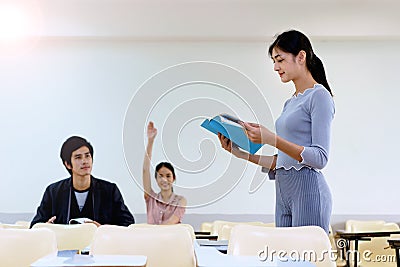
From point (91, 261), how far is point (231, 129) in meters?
0.98

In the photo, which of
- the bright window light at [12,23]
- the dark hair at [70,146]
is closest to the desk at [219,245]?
the dark hair at [70,146]

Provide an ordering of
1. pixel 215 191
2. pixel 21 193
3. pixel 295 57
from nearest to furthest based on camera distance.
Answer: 1. pixel 295 57
2. pixel 215 191
3. pixel 21 193

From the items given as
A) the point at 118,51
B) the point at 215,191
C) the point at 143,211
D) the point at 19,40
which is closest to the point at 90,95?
the point at 118,51

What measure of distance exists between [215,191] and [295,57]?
5.12 feet

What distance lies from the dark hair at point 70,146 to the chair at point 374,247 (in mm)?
2800

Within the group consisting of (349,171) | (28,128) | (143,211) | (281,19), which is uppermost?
(281,19)

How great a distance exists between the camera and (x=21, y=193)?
19.6 ft

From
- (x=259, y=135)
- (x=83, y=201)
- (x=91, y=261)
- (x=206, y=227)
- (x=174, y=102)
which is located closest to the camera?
(x=91, y=261)

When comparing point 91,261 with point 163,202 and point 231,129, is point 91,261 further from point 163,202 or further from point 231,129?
point 163,202

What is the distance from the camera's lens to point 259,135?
210 centimetres

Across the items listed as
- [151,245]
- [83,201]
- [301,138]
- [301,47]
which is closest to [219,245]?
[151,245]

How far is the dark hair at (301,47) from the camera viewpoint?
2.23 meters

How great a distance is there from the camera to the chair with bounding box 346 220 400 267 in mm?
4656

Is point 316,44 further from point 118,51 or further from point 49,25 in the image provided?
point 49,25
